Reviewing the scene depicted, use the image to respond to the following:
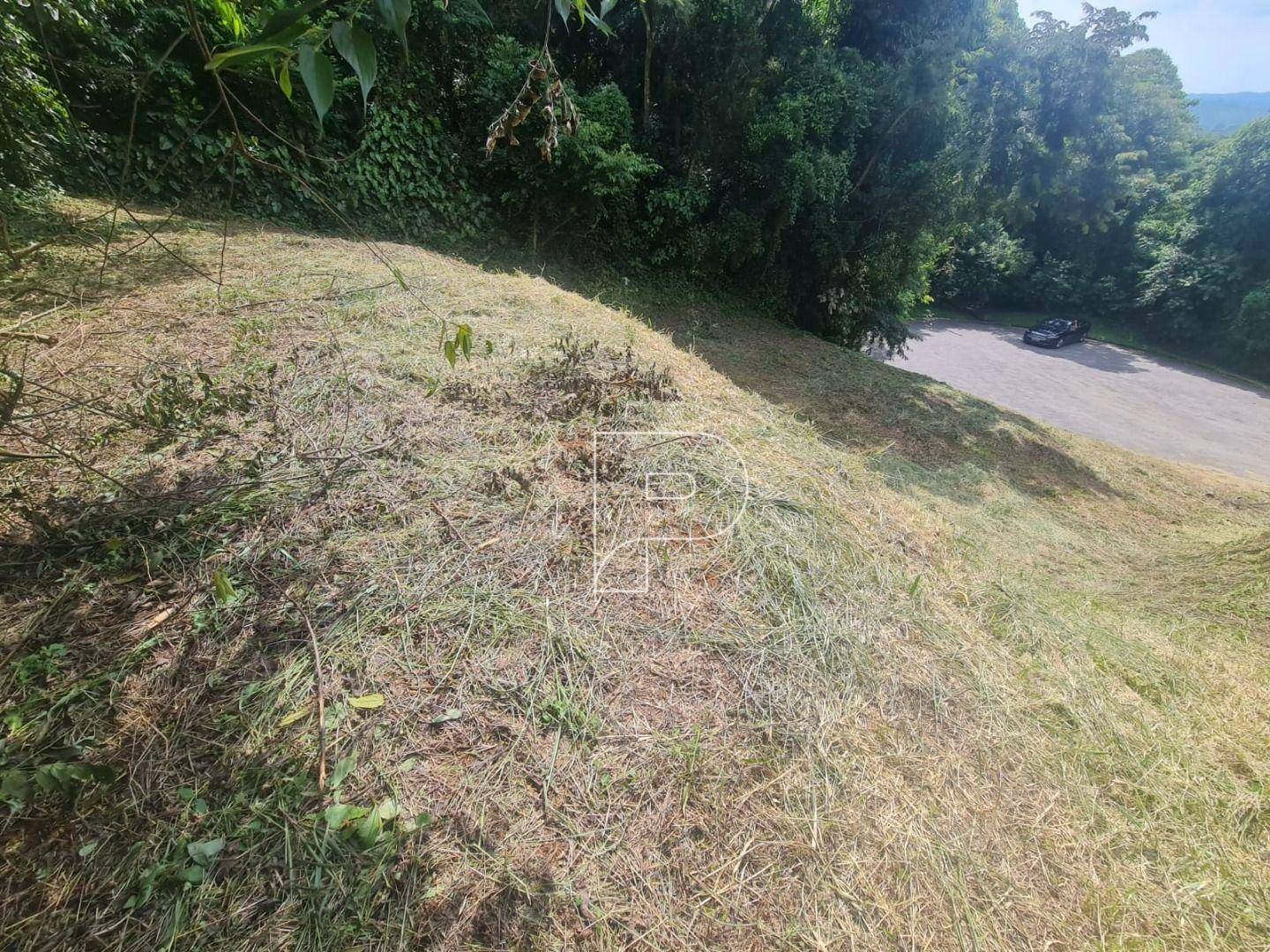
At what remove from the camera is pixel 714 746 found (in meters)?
1.57

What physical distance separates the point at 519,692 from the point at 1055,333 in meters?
22.4

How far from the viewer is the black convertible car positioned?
1786 centimetres

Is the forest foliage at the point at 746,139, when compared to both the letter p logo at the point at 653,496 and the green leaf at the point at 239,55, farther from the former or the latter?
the green leaf at the point at 239,55

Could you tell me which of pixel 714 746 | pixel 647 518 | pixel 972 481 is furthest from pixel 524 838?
pixel 972 481

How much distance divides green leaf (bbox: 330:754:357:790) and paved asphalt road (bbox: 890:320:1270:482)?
12.6 meters

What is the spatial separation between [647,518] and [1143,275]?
25.5 metres

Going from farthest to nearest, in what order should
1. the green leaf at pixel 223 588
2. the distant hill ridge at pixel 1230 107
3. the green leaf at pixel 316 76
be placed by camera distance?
the distant hill ridge at pixel 1230 107, the green leaf at pixel 223 588, the green leaf at pixel 316 76

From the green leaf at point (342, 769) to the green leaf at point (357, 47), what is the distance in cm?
142

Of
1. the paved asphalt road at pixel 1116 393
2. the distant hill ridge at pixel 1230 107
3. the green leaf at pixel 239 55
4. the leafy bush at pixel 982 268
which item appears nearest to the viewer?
the green leaf at pixel 239 55

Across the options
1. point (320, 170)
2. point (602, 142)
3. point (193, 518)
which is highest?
point (602, 142)

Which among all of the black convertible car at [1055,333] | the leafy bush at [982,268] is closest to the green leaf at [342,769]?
the black convertible car at [1055,333]

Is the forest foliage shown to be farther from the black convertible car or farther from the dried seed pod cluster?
the black convertible car

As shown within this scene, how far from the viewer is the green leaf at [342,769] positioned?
4.28 ft

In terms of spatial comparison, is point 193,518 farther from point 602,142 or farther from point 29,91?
point 602,142
